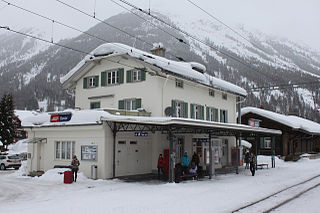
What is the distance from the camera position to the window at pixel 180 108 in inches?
910

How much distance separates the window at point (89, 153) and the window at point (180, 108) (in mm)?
6606

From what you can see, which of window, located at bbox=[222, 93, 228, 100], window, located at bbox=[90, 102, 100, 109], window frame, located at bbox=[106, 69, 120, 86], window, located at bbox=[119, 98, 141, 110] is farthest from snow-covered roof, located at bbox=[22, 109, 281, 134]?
window, located at bbox=[222, 93, 228, 100]

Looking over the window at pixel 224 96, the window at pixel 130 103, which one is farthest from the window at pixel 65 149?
the window at pixel 224 96

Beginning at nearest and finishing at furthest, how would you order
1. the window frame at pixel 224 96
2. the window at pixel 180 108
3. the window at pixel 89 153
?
the window at pixel 89 153 < the window at pixel 180 108 < the window frame at pixel 224 96

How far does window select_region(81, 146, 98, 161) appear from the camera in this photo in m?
18.7

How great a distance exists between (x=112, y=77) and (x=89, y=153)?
714cm

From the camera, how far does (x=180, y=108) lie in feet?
78.3

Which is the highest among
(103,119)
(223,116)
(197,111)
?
(197,111)

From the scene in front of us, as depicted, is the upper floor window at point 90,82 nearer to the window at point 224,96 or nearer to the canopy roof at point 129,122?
the canopy roof at point 129,122

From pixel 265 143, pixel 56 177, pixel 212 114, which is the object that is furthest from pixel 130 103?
pixel 265 143

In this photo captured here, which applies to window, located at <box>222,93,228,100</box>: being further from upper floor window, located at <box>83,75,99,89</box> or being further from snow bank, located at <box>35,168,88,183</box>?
snow bank, located at <box>35,168,88,183</box>

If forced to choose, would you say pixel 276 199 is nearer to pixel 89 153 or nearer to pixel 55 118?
pixel 89 153

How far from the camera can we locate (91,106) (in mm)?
25172

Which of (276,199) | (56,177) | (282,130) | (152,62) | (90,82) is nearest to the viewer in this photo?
(276,199)
